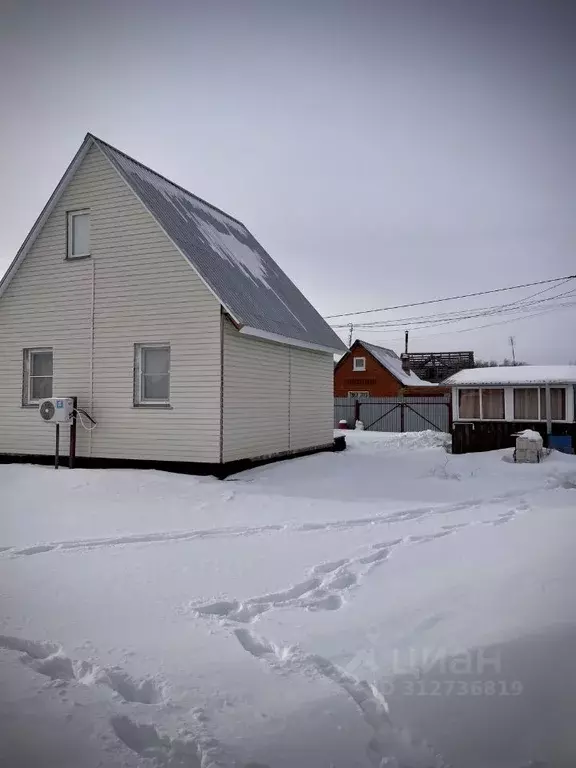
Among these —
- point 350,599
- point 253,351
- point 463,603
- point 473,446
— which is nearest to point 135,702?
point 350,599

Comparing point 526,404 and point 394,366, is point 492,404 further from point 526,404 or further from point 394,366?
point 394,366

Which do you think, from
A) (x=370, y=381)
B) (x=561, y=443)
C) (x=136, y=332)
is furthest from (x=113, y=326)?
(x=370, y=381)

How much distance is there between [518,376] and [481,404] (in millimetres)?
1412

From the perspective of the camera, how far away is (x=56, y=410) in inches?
482

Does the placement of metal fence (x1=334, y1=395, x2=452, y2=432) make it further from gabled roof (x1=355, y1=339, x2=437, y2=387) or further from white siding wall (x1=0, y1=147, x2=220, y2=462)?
white siding wall (x1=0, y1=147, x2=220, y2=462)

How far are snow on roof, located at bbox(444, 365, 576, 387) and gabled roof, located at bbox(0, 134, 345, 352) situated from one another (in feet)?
14.4

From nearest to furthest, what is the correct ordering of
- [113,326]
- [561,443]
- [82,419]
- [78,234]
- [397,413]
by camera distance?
[113,326]
[82,419]
[78,234]
[561,443]
[397,413]

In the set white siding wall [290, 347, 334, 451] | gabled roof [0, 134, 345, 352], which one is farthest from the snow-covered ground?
white siding wall [290, 347, 334, 451]

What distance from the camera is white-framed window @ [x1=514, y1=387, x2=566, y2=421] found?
17.5m

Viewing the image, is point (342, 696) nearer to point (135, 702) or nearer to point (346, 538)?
point (135, 702)

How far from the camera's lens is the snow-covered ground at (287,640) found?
9.41ft

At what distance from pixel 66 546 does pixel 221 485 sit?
4444 millimetres

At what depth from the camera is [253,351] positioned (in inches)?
516

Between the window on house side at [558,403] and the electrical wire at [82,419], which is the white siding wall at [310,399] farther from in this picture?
the window on house side at [558,403]
